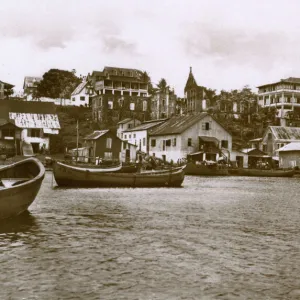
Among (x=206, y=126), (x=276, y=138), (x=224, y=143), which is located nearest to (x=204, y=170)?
(x=206, y=126)

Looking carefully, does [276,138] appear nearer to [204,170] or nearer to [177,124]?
[177,124]

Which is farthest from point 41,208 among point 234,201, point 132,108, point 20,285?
point 132,108

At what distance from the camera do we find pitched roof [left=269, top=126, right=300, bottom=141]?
83062 mm

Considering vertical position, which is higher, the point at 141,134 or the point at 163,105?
the point at 163,105

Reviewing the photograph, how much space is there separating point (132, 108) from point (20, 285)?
3562 inches

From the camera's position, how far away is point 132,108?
3974 inches

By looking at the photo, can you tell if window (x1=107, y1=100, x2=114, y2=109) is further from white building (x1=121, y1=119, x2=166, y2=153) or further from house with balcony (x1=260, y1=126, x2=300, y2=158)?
house with balcony (x1=260, y1=126, x2=300, y2=158)

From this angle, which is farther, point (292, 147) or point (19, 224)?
point (292, 147)

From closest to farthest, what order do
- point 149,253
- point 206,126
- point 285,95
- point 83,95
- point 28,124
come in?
point 149,253 < point 28,124 < point 206,126 < point 83,95 < point 285,95

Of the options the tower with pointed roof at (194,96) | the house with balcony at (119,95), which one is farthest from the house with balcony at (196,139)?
the tower with pointed roof at (194,96)

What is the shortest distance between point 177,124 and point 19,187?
60351 mm

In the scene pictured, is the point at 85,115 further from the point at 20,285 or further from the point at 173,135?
the point at 20,285

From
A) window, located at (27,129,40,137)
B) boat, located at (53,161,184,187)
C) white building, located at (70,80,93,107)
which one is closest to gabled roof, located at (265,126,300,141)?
window, located at (27,129,40,137)

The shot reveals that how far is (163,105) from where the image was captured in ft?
330
